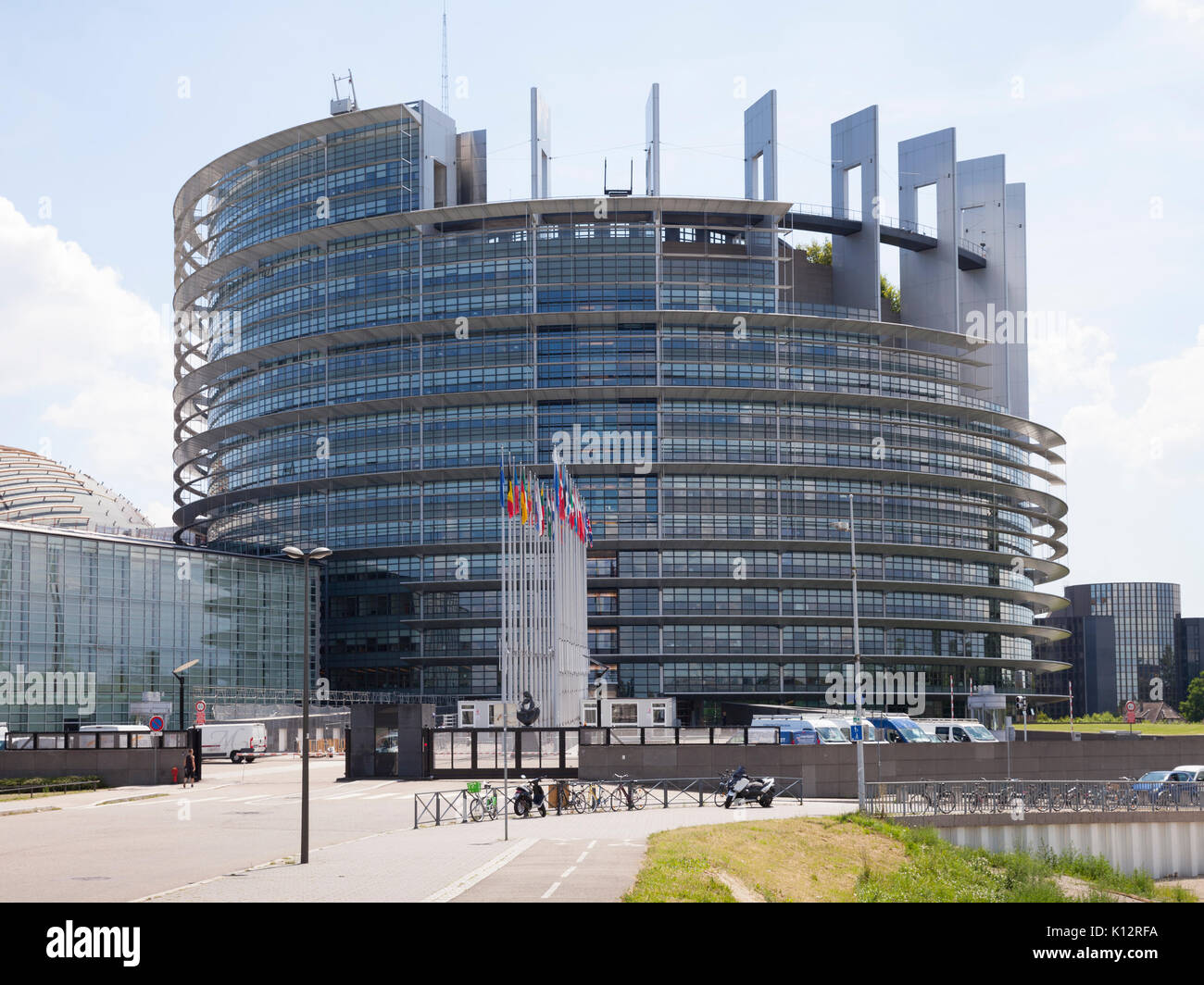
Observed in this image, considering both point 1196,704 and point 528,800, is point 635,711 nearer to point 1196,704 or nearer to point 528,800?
point 528,800

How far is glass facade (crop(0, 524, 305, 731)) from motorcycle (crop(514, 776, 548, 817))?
53916 mm

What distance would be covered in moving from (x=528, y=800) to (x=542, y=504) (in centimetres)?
3429

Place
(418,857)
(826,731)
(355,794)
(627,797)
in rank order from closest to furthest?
(418,857)
(627,797)
(355,794)
(826,731)

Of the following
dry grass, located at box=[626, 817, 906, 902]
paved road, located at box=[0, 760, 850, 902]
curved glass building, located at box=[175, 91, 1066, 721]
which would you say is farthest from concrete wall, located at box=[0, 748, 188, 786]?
curved glass building, located at box=[175, 91, 1066, 721]

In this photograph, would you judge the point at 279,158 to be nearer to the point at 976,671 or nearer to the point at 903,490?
the point at 903,490

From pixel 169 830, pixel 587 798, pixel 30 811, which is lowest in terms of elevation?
pixel 30 811

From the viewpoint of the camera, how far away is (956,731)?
66875 millimetres

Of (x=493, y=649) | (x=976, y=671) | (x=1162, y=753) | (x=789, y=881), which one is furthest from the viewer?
(x=976, y=671)

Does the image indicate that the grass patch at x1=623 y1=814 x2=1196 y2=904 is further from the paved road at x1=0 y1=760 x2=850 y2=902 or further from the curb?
the curb

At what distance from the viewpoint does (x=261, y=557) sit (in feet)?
381

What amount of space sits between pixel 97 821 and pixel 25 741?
19.6m

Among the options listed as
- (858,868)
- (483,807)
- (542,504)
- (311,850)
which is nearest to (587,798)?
(483,807)
